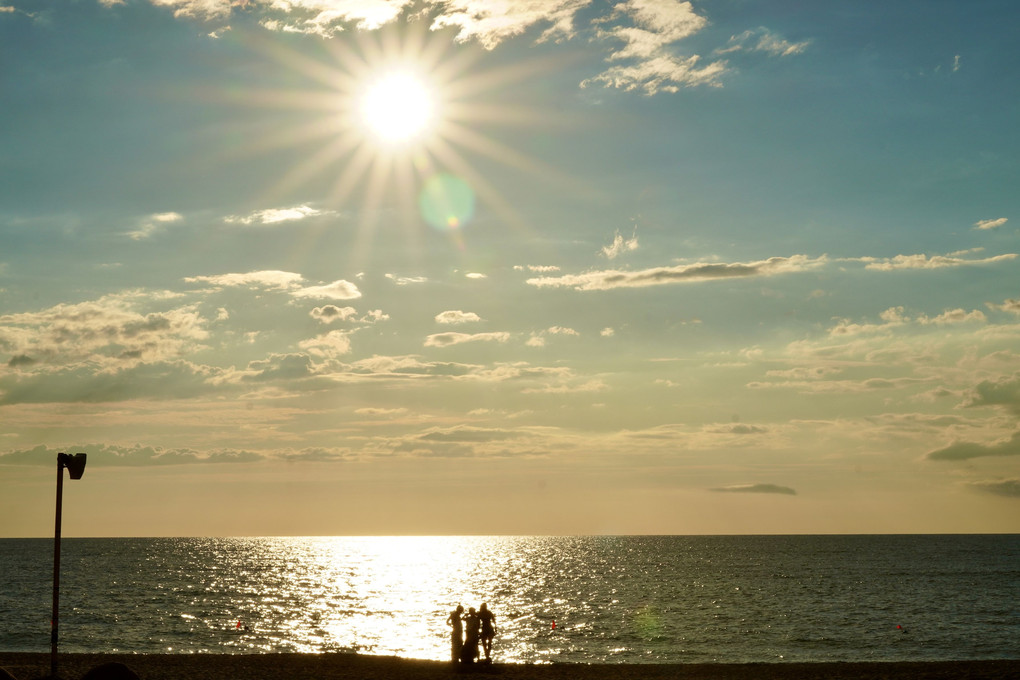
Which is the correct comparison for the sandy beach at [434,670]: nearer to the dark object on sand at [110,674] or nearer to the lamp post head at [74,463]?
the lamp post head at [74,463]

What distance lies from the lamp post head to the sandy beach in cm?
Answer: 811

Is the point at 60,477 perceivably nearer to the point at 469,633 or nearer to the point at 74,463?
the point at 74,463

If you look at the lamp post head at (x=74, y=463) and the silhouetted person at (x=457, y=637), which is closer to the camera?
the lamp post head at (x=74, y=463)

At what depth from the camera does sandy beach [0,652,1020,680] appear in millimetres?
29328

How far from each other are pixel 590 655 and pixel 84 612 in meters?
41.0

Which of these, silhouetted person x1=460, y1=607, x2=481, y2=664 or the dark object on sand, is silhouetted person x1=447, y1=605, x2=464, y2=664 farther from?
the dark object on sand

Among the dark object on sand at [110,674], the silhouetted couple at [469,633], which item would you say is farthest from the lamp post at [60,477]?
the silhouetted couple at [469,633]

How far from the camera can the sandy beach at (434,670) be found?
96.2 ft

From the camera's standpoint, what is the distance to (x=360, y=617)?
2520 inches

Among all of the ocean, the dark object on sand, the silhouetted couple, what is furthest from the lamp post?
the ocean

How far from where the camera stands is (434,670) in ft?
100

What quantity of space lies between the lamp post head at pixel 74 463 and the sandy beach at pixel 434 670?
319 inches

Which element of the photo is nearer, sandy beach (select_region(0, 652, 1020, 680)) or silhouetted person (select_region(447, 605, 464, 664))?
sandy beach (select_region(0, 652, 1020, 680))

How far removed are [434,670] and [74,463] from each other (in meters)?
13.7
